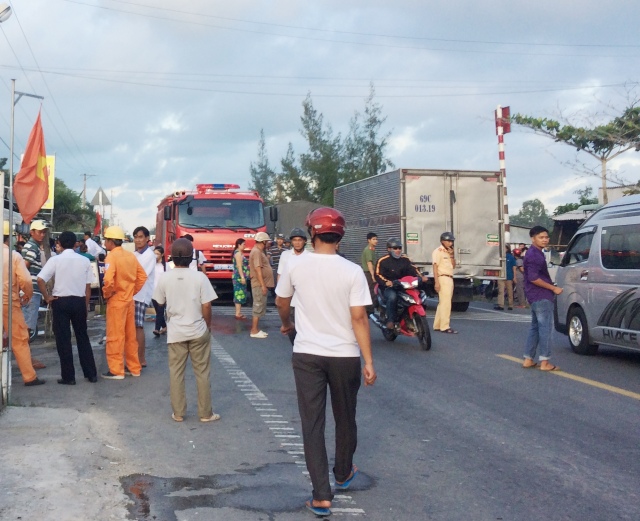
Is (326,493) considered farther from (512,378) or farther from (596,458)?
(512,378)

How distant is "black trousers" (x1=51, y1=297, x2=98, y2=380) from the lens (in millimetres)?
9852

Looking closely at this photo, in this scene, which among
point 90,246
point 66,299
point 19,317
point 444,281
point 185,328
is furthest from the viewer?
point 90,246

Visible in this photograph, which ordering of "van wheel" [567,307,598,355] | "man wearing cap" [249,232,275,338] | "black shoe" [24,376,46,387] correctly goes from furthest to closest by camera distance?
"man wearing cap" [249,232,275,338], "van wheel" [567,307,598,355], "black shoe" [24,376,46,387]

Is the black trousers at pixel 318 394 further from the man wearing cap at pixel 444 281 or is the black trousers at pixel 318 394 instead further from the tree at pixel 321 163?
the tree at pixel 321 163

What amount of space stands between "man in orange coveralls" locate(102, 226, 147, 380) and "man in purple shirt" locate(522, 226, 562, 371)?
4783mm

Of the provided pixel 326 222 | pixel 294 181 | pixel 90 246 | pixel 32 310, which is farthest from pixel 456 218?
pixel 294 181

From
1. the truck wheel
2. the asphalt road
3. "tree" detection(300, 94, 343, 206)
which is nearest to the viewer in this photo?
the asphalt road

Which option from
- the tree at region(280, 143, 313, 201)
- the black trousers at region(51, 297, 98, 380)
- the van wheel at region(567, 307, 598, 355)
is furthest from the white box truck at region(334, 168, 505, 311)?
the tree at region(280, 143, 313, 201)

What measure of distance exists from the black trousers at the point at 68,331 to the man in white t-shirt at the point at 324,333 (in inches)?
204

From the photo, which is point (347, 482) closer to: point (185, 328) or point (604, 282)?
point (185, 328)

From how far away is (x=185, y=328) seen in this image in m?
7.97

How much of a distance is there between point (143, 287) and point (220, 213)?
39.8 ft

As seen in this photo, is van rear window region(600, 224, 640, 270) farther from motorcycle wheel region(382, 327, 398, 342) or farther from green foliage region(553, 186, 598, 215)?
green foliage region(553, 186, 598, 215)

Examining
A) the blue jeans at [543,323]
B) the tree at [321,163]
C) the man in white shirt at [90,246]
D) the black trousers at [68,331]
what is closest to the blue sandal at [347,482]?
the black trousers at [68,331]
